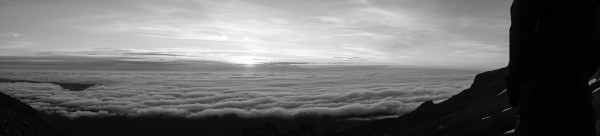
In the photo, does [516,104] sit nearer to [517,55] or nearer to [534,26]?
[517,55]

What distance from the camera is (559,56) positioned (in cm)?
1625

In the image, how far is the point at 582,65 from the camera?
1628cm

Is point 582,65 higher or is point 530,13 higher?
point 530,13

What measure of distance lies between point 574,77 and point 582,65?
0.57m

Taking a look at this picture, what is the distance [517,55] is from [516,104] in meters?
2.98

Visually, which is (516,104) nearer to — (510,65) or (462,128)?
(510,65)

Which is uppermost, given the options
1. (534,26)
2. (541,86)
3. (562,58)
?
(534,26)

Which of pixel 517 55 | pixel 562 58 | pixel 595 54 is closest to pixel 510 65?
pixel 517 55

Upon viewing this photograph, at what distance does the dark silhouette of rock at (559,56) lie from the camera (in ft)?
52.3

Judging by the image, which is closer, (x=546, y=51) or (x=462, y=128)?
(x=546, y=51)

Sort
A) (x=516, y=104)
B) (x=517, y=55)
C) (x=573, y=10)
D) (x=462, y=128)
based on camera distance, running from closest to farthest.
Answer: (x=573, y=10) → (x=517, y=55) → (x=516, y=104) → (x=462, y=128)

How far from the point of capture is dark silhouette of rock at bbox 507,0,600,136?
16.0 metres

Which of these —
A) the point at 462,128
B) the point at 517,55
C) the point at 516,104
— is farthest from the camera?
the point at 462,128

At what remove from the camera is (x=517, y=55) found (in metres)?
17.0
